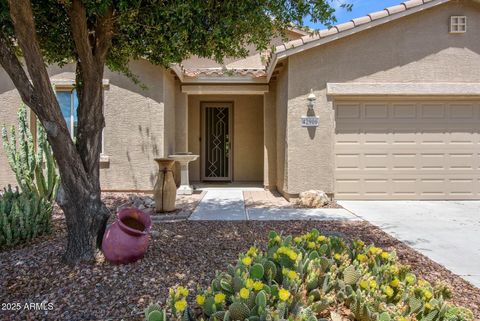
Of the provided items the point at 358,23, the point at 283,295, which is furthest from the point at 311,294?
the point at 358,23

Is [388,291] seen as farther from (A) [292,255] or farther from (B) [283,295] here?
(B) [283,295]

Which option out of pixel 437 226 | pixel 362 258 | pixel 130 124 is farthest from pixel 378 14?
pixel 362 258

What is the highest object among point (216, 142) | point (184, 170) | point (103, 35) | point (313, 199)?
point (103, 35)

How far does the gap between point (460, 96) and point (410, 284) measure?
7.78m

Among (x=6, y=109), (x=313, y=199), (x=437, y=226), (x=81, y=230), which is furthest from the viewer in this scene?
(x=6, y=109)

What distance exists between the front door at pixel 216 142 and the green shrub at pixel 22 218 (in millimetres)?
7818

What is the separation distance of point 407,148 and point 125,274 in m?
7.73

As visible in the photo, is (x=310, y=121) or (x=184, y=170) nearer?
(x=310, y=121)

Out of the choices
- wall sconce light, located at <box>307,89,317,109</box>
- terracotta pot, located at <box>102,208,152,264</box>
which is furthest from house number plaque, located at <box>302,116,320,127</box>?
terracotta pot, located at <box>102,208,152,264</box>

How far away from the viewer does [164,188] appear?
23.5 feet

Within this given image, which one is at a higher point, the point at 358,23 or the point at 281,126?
the point at 358,23

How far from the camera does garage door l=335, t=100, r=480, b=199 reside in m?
8.91

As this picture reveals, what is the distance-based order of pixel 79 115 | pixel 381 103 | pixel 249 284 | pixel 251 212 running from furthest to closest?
1. pixel 381 103
2. pixel 251 212
3. pixel 79 115
4. pixel 249 284

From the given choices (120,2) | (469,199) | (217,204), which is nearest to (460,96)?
(469,199)
